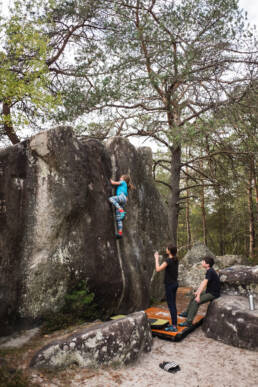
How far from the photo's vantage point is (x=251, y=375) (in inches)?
189

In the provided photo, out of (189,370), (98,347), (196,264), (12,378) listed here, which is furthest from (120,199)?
(196,264)

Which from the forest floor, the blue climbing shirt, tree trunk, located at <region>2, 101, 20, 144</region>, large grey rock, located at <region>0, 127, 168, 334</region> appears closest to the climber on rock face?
the blue climbing shirt

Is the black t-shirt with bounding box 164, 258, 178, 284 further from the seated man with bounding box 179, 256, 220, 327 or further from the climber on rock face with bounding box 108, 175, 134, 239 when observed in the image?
the climber on rock face with bounding box 108, 175, 134, 239

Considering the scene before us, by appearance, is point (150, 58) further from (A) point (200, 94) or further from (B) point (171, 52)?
(A) point (200, 94)

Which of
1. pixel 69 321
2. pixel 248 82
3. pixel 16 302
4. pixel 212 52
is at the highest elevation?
pixel 212 52

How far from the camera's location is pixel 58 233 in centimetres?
630

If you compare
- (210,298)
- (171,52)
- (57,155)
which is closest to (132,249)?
(210,298)

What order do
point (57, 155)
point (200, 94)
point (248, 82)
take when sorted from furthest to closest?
point (200, 94) < point (248, 82) < point (57, 155)

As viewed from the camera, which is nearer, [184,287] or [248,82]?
[248,82]

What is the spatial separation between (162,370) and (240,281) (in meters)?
3.71

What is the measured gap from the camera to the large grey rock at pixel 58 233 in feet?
19.0

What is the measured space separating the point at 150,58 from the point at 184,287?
8.66 m

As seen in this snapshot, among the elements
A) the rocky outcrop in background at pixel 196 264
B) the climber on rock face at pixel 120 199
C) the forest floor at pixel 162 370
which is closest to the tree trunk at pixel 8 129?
the climber on rock face at pixel 120 199

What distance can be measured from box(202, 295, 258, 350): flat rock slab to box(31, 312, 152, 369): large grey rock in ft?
6.02
